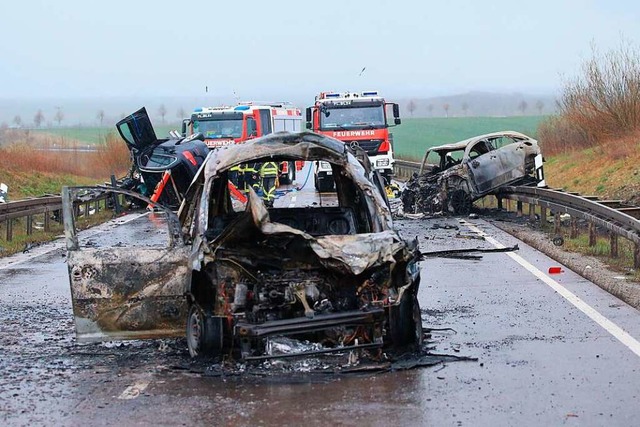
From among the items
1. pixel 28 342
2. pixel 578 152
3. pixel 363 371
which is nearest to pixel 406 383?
pixel 363 371

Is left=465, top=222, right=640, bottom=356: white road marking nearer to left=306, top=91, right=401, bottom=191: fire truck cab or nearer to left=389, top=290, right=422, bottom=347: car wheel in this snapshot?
left=389, top=290, right=422, bottom=347: car wheel

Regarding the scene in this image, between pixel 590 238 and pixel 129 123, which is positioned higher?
pixel 129 123

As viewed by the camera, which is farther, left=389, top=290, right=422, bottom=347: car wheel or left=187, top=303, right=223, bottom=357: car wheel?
left=389, top=290, right=422, bottom=347: car wheel

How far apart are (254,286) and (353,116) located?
2630 centimetres

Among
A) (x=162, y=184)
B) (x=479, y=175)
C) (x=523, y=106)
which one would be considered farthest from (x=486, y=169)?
(x=523, y=106)

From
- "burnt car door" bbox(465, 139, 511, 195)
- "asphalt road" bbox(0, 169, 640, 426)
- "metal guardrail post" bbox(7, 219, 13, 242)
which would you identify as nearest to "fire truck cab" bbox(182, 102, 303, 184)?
"burnt car door" bbox(465, 139, 511, 195)

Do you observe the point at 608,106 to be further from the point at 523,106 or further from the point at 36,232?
the point at 523,106

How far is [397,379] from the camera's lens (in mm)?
8484

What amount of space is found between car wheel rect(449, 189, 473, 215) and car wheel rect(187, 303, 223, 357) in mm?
17148

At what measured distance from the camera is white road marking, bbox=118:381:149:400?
26.7ft

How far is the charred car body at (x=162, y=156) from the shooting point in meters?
26.2

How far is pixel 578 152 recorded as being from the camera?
4062cm

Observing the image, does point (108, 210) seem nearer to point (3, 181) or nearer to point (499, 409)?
point (3, 181)

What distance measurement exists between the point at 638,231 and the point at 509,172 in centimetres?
1142
